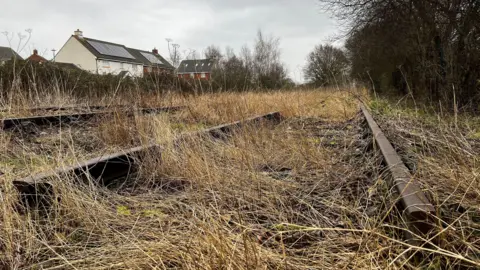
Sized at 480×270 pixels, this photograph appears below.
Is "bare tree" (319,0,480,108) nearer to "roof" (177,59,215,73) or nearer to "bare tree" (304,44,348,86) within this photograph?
"bare tree" (304,44,348,86)

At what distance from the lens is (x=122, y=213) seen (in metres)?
1.95

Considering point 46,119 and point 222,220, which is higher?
point 46,119

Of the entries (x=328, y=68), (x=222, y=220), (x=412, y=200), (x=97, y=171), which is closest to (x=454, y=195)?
(x=412, y=200)

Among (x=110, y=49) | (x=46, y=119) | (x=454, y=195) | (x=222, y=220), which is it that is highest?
(x=110, y=49)

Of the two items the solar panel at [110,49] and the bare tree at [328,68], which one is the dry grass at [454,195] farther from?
the solar panel at [110,49]

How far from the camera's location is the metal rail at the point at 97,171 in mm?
1938

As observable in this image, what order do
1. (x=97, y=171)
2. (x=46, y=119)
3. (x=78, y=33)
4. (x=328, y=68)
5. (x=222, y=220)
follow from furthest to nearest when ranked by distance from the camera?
1. (x=78, y=33)
2. (x=328, y=68)
3. (x=46, y=119)
4. (x=97, y=171)
5. (x=222, y=220)

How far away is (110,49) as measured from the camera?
5406 cm

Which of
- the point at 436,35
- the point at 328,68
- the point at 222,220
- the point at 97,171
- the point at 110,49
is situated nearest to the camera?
the point at 222,220

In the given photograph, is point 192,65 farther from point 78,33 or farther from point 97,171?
point 78,33

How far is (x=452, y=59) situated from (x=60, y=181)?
9034 mm

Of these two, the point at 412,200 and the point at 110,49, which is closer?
the point at 412,200

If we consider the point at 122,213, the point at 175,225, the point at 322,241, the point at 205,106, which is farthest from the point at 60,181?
the point at 205,106

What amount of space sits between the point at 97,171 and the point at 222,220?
1.29 meters
